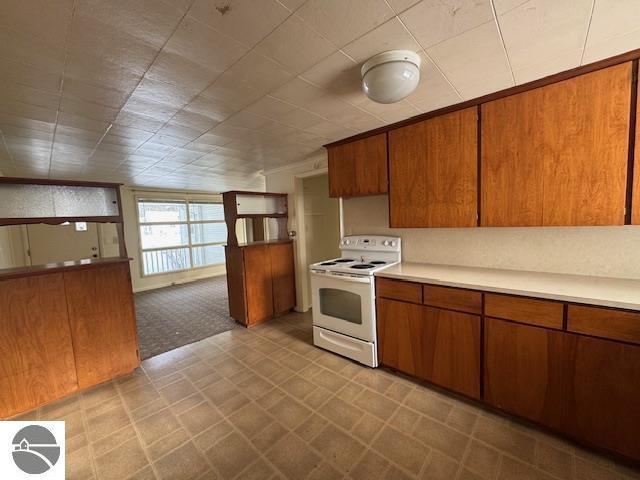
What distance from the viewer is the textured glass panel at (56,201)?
1.89m

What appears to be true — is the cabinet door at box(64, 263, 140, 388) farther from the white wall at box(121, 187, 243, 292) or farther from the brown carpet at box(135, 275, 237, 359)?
the white wall at box(121, 187, 243, 292)

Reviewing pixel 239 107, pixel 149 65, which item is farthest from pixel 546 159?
pixel 149 65

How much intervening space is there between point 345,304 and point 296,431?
1098 mm

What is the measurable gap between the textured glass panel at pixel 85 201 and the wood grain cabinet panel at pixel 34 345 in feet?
1.80

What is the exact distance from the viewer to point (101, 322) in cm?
223

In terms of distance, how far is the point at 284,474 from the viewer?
55.3 inches

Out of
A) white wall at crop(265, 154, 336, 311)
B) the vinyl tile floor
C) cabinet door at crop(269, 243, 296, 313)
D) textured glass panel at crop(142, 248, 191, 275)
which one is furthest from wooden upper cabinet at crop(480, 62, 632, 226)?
textured glass panel at crop(142, 248, 191, 275)

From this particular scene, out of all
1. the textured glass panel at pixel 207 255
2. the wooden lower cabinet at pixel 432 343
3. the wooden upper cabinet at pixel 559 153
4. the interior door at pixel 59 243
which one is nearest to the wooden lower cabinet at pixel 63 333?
the wooden lower cabinet at pixel 432 343

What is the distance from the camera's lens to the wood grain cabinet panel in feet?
5.96

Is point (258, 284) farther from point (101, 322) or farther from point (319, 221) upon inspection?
point (101, 322)

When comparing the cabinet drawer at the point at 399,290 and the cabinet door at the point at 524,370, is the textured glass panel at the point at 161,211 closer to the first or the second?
the cabinet drawer at the point at 399,290

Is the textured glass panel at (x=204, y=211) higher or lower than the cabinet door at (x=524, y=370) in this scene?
higher

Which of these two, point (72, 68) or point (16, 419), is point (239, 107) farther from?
point (16, 419)

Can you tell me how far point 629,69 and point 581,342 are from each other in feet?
5.12
